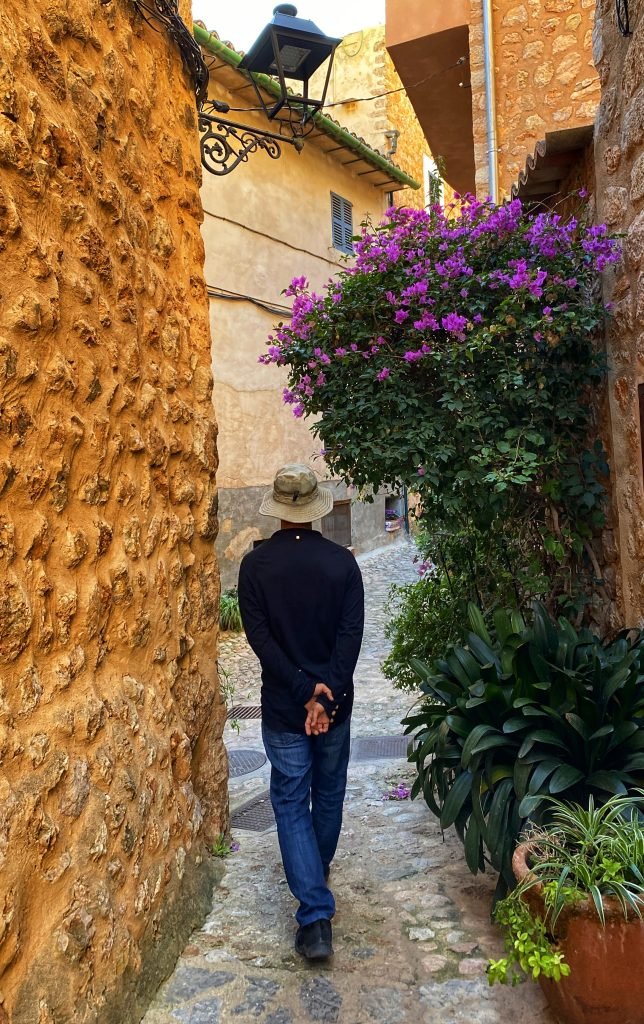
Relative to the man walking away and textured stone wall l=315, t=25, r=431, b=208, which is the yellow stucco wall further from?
the man walking away

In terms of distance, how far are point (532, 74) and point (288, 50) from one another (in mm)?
4665

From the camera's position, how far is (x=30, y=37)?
2264 mm

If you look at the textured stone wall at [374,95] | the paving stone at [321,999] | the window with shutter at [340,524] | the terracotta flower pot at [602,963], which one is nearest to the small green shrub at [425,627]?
the paving stone at [321,999]

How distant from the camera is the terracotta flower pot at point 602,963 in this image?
211 cm

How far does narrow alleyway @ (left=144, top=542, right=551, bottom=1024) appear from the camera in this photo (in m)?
2.47

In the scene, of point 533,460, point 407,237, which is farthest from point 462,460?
point 407,237

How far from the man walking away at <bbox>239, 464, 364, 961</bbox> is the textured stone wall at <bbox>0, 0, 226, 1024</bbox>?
38cm

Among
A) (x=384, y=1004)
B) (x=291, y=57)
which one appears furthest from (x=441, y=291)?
(x=384, y=1004)

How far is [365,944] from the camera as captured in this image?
285 centimetres

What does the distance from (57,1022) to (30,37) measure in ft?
9.00

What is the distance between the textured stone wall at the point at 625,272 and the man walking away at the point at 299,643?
5.14ft

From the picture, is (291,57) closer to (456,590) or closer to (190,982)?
(456,590)

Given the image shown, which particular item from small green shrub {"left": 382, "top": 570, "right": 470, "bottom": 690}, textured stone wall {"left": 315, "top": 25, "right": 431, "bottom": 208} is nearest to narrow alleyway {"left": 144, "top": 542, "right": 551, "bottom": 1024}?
small green shrub {"left": 382, "top": 570, "right": 470, "bottom": 690}

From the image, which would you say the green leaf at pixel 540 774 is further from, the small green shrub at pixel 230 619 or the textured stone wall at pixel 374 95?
the textured stone wall at pixel 374 95
